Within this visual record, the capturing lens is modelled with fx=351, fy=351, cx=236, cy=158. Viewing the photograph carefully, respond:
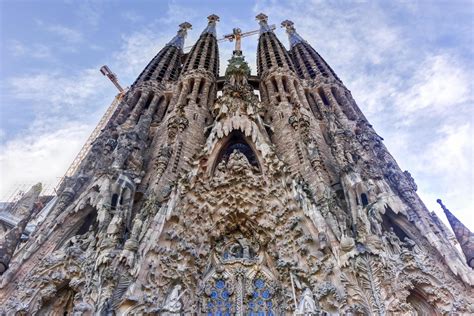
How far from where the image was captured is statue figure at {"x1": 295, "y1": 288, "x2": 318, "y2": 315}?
7.32 metres

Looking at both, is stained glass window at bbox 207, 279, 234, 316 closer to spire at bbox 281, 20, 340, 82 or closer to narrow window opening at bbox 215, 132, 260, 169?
narrow window opening at bbox 215, 132, 260, 169

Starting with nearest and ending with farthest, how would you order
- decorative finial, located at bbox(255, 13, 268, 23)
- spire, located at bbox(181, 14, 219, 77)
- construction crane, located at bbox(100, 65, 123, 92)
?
spire, located at bbox(181, 14, 219, 77)
decorative finial, located at bbox(255, 13, 268, 23)
construction crane, located at bbox(100, 65, 123, 92)

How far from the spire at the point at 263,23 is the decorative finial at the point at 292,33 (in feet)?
4.56

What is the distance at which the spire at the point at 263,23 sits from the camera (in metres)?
25.6

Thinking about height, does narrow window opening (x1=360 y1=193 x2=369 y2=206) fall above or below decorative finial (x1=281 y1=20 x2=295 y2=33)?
below

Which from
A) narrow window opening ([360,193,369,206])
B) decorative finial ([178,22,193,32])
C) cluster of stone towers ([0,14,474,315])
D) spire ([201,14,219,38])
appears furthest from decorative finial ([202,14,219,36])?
narrow window opening ([360,193,369,206])

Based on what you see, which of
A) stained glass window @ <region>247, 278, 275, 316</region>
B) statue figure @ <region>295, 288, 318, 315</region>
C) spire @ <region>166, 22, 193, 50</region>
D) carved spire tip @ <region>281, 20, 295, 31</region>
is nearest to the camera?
statue figure @ <region>295, 288, 318, 315</region>

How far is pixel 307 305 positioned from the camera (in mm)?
7441

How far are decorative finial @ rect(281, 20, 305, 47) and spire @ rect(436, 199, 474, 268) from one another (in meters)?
17.2

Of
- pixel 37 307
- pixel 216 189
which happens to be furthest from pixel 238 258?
pixel 37 307

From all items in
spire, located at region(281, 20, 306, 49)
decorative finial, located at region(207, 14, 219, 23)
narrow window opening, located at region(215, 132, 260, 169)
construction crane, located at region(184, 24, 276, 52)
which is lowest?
narrow window opening, located at region(215, 132, 260, 169)

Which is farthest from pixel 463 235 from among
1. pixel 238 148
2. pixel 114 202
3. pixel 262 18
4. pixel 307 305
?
pixel 262 18

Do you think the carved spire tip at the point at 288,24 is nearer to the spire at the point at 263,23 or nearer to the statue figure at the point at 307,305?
the spire at the point at 263,23

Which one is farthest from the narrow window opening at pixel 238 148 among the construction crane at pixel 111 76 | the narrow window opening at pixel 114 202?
the construction crane at pixel 111 76
